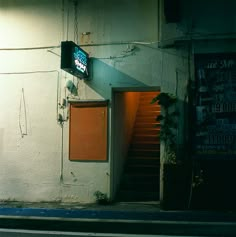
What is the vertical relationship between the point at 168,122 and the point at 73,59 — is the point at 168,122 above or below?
below

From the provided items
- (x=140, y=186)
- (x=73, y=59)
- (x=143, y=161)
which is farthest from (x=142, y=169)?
(x=73, y=59)

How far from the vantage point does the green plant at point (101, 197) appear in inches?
457

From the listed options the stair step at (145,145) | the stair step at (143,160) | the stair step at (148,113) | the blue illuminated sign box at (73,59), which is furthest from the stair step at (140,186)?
the stair step at (148,113)

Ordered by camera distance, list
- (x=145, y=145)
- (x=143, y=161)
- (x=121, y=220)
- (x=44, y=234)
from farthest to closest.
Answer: (x=145, y=145) → (x=143, y=161) → (x=121, y=220) → (x=44, y=234)

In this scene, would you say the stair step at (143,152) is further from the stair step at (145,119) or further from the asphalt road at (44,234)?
the asphalt road at (44,234)

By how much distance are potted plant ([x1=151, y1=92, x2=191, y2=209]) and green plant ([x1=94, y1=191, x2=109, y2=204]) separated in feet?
4.70

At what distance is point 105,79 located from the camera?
1194 cm

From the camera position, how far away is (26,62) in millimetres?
12461

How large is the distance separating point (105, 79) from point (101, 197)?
3.06 metres

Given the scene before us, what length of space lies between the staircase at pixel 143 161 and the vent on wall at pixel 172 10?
4.24 meters

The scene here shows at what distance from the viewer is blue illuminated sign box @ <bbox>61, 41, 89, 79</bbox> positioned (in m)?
10.3

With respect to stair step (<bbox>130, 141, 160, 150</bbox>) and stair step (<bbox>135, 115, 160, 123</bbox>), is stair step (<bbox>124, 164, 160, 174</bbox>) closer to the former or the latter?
stair step (<bbox>130, 141, 160, 150</bbox>)

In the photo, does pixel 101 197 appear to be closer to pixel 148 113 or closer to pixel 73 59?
pixel 73 59

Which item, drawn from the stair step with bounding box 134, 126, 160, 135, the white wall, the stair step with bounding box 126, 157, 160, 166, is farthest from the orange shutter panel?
the stair step with bounding box 134, 126, 160, 135
